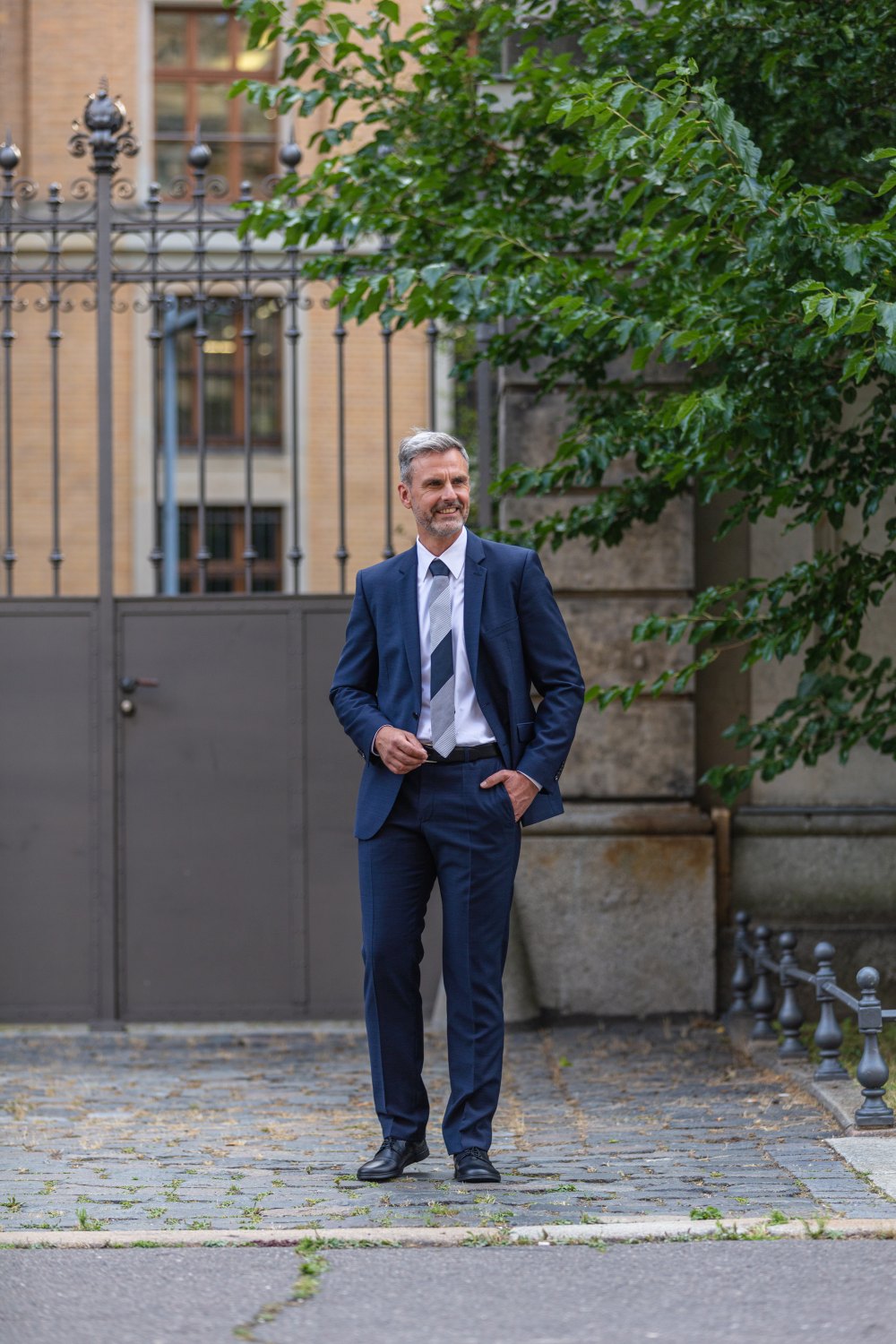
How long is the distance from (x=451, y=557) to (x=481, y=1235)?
1906 millimetres

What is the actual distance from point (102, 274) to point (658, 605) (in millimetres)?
3288

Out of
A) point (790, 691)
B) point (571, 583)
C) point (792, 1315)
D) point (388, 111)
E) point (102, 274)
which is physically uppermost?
point (388, 111)

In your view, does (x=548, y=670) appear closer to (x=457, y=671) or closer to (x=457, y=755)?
(x=457, y=671)

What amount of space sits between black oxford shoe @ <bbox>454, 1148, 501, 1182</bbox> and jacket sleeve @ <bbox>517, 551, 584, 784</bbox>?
41.8 inches

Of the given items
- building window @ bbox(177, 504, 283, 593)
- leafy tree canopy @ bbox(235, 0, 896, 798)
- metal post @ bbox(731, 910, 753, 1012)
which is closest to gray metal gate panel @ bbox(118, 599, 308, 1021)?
leafy tree canopy @ bbox(235, 0, 896, 798)

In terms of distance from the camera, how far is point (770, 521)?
28.9ft

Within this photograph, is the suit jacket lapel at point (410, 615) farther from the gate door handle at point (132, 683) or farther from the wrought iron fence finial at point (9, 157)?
the wrought iron fence finial at point (9, 157)

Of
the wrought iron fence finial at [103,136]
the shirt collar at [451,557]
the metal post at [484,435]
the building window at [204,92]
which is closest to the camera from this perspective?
the shirt collar at [451,557]

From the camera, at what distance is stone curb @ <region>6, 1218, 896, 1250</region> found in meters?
4.21

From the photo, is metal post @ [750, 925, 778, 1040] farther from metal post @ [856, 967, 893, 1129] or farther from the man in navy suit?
the man in navy suit

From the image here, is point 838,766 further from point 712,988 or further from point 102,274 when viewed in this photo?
point 102,274

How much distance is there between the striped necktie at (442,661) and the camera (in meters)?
5.02

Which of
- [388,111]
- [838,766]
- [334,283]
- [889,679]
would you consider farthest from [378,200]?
[334,283]

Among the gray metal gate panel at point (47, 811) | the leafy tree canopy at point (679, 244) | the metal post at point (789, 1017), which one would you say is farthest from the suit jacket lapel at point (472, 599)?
the gray metal gate panel at point (47, 811)
